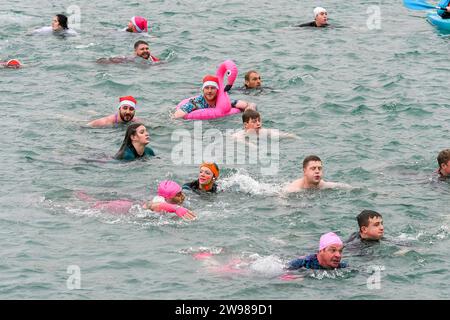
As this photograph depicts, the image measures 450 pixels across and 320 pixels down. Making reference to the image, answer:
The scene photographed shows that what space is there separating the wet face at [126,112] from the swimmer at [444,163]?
7214 mm

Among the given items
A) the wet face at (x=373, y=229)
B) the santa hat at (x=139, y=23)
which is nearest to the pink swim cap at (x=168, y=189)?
the wet face at (x=373, y=229)

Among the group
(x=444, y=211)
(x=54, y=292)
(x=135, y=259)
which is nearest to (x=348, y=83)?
(x=444, y=211)

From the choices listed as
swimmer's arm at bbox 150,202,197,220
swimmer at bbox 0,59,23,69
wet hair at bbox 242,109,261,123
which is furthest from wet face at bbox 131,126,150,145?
swimmer at bbox 0,59,23,69

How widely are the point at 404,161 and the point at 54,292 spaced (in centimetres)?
918

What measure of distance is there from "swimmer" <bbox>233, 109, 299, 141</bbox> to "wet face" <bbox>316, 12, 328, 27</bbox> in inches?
409

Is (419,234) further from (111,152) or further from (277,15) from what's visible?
(277,15)

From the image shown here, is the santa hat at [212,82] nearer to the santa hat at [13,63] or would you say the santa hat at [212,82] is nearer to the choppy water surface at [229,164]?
the choppy water surface at [229,164]

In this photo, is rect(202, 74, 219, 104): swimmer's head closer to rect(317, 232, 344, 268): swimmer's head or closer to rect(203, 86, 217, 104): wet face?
rect(203, 86, 217, 104): wet face

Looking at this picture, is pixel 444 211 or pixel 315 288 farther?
pixel 444 211

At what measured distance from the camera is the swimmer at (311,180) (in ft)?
62.7

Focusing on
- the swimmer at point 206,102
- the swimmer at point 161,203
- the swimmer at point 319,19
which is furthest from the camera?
the swimmer at point 319,19

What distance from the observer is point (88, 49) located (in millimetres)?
30391

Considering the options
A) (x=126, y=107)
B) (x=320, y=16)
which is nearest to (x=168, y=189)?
(x=126, y=107)

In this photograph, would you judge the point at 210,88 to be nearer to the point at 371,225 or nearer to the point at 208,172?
the point at 208,172
